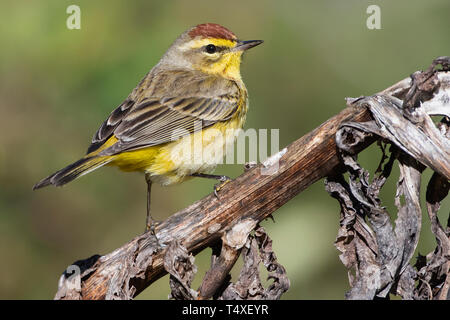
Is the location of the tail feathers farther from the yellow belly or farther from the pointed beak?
the pointed beak

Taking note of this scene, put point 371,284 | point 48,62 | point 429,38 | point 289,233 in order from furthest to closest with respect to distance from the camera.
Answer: point 429,38 → point 48,62 → point 289,233 → point 371,284

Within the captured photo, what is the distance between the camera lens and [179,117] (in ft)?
16.2

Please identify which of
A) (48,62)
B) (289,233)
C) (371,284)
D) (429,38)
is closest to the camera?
(371,284)

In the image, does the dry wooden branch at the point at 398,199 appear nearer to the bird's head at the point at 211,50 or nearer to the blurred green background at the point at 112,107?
the blurred green background at the point at 112,107

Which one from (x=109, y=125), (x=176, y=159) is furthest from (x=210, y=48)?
(x=176, y=159)

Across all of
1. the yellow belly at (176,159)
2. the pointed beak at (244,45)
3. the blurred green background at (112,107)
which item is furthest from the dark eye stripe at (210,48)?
the yellow belly at (176,159)

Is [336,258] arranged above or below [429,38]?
below

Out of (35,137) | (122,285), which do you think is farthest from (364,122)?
(35,137)

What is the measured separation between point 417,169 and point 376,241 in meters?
0.44

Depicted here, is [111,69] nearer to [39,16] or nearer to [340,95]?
[39,16]

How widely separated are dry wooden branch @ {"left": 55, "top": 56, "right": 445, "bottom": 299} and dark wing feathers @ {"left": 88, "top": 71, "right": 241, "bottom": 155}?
104cm

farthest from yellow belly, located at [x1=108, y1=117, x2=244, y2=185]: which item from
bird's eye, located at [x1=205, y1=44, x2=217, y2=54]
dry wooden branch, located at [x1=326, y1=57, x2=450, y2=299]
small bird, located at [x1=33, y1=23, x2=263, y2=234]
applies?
dry wooden branch, located at [x1=326, y1=57, x2=450, y2=299]

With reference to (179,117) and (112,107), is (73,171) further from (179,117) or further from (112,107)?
(112,107)

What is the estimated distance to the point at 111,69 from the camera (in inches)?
209
